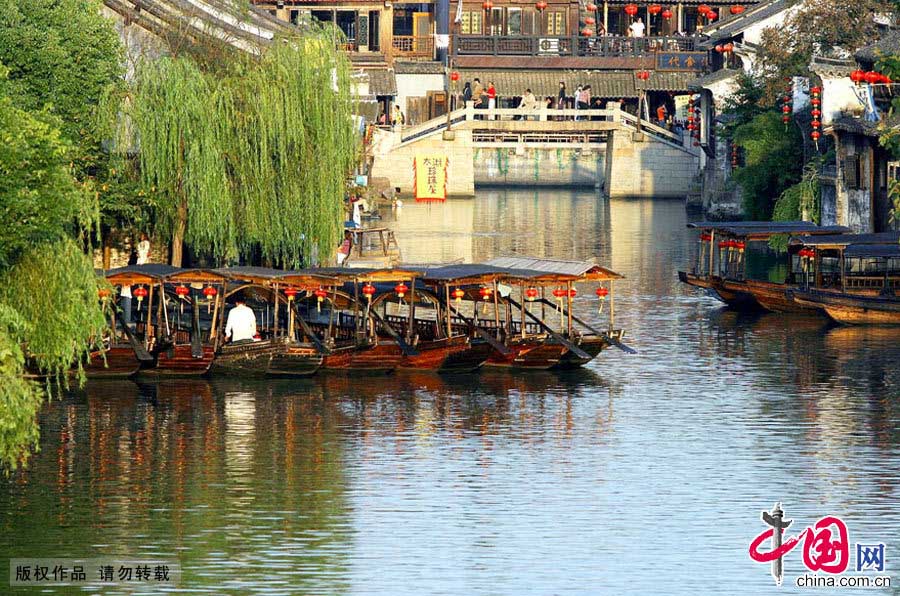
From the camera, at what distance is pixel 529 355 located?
35.0m

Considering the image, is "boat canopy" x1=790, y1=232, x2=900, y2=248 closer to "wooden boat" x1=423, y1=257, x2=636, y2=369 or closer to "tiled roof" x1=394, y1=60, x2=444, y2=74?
"wooden boat" x1=423, y1=257, x2=636, y2=369

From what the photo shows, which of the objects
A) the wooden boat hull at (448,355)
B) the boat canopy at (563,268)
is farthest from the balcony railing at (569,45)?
the wooden boat hull at (448,355)

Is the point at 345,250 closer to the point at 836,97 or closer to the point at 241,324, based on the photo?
the point at 241,324

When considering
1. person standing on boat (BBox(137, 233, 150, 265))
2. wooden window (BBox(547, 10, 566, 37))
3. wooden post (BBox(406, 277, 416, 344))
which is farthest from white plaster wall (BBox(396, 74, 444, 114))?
wooden post (BBox(406, 277, 416, 344))

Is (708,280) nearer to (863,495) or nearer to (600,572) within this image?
(863,495)

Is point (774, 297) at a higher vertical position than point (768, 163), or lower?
lower

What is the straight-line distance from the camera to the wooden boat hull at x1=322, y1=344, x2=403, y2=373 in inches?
1350

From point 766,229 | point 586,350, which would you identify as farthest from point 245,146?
point 766,229

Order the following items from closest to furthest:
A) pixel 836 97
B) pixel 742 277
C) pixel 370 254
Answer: pixel 742 277, pixel 370 254, pixel 836 97

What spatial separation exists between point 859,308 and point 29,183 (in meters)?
22.9

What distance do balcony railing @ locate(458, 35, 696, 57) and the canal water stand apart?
51.1 metres

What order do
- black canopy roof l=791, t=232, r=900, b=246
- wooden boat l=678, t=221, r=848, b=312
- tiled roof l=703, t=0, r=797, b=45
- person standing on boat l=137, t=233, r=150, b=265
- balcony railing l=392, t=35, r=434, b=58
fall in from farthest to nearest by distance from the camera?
balcony railing l=392, t=35, r=434, b=58 → tiled roof l=703, t=0, r=797, b=45 → wooden boat l=678, t=221, r=848, b=312 → black canopy roof l=791, t=232, r=900, b=246 → person standing on boat l=137, t=233, r=150, b=265

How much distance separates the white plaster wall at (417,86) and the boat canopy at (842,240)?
47.7 m

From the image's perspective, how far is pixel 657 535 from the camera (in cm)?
2402
